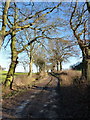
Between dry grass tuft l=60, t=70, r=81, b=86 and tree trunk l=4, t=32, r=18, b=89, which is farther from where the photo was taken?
tree trunk l=4, t=32, r=18, b=89

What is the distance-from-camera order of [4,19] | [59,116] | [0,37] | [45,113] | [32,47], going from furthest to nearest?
[32,47]
[4,19]
[0,37]
[45,113]
[59,116]

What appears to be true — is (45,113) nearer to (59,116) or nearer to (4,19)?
(59,116)

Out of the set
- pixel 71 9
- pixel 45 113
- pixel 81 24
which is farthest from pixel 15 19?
pixel 45 113

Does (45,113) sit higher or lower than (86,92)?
lower

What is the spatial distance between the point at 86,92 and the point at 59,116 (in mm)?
1740

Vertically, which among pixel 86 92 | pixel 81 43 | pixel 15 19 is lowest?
pixel 86 92

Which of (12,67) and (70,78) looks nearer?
(70,78)

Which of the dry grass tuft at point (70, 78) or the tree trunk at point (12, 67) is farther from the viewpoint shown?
the tree trunk at point (12, 67)

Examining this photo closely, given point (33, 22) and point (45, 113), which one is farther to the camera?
point (33, 22)

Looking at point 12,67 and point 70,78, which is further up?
point 12,67

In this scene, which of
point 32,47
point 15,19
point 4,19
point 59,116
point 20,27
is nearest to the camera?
point 59,116

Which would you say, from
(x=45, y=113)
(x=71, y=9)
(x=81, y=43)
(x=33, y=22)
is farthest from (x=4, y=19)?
(x=45, y=113)

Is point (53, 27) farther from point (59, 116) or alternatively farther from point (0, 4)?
point (59, 116)

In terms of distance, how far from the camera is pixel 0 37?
11.0 m
